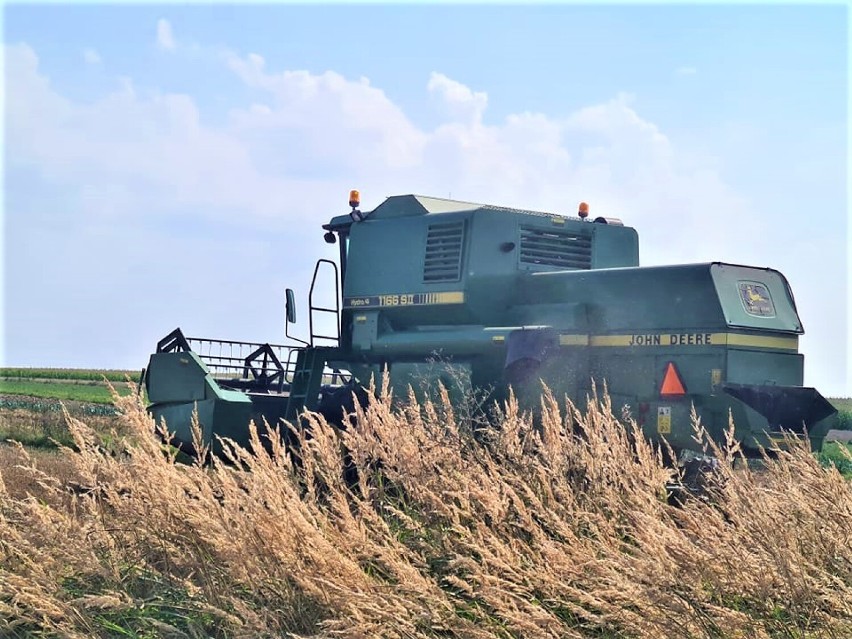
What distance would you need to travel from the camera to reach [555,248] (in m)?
12.0

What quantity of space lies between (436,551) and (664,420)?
4.40 meters

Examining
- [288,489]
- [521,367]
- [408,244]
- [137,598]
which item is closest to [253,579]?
[288,489]

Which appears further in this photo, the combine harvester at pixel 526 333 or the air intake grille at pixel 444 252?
the air intake grille at pixel 444 252

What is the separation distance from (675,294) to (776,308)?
1.05 meters

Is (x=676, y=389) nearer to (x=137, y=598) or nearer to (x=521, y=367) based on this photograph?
(x=521, y=367)

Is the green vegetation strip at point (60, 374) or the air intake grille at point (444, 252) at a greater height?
the air intake grille at point (444, 252)

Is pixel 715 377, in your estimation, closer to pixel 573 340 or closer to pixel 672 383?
pixel 672 383

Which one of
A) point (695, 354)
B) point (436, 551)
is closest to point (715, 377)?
point (695, 354)

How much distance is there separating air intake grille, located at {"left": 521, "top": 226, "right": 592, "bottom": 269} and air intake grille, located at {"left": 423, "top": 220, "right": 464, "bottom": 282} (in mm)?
718

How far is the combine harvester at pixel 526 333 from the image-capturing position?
32.4 feet

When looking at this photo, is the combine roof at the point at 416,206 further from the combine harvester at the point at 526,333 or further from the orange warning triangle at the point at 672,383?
the orange warning triangle at the point at 672,383

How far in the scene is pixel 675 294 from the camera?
10164 millimetres

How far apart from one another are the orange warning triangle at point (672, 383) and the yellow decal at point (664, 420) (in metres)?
0.16

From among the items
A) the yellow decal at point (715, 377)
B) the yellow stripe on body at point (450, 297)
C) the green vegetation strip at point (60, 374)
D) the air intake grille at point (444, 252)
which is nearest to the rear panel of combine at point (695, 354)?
the yellow decal at point (715, 377)
